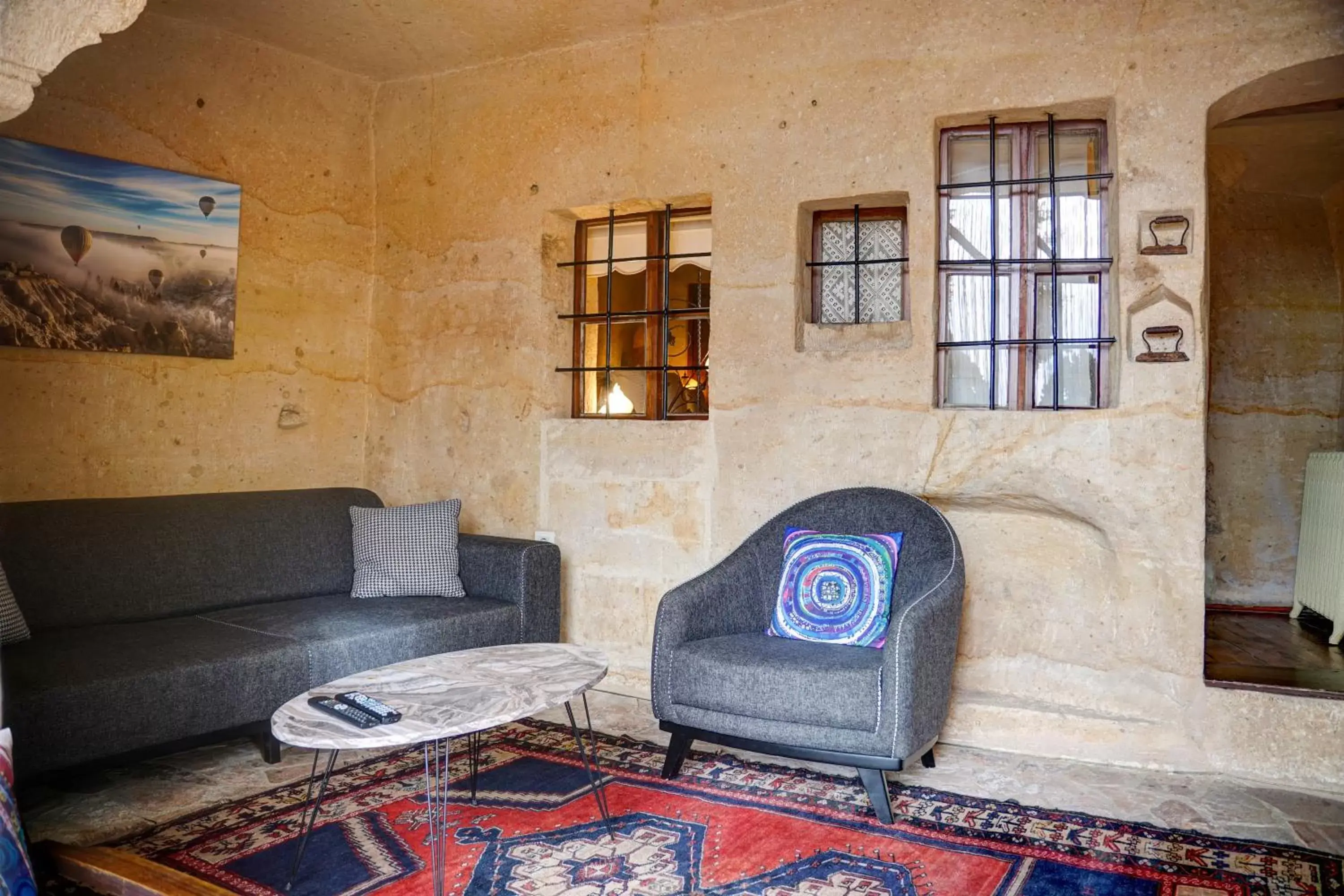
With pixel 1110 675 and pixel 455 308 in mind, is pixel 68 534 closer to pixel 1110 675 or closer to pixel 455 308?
pixel 455 308

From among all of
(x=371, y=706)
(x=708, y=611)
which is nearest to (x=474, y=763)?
(x=371, y=706)

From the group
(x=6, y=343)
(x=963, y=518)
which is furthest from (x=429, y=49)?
(x=963, y=518)

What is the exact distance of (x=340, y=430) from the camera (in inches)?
186

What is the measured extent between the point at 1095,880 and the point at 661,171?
9.91ft

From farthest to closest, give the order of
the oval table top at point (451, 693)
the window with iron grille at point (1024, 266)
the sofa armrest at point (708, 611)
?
the window with iron grille at point (1024, 266) < the sofa armrest at point (708, 611) < the oval table top at point (451, 693)

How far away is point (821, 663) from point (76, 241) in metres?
3.23

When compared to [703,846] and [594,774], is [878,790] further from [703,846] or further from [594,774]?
[594,774]

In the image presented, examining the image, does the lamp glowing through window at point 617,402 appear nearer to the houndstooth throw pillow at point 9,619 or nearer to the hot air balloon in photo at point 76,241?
the hot air balloon in photo at point 76,241

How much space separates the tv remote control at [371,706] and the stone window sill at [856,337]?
218 cm

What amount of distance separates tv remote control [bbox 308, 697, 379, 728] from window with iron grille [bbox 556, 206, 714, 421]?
7.16 ft

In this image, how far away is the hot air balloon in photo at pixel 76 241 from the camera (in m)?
3.69

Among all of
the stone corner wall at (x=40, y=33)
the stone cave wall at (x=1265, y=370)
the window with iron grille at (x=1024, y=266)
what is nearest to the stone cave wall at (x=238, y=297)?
the stone corner wall at (x=40, y=33)

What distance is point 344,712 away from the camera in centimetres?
213

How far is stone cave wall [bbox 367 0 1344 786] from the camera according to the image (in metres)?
3.20
